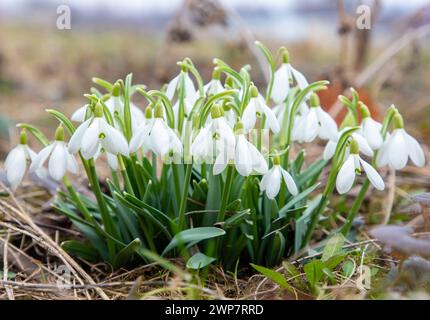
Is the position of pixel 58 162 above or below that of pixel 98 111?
below

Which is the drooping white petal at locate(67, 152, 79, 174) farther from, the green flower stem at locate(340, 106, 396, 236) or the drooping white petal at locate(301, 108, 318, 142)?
the green flower stem at locate(340, 106, 396, 236)

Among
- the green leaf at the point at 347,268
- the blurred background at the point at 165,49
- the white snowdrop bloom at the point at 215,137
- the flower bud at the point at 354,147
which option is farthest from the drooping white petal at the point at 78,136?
the blurred background at the point at 165,49

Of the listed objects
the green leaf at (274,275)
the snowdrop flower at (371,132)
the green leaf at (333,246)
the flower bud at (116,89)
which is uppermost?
the flower bud at (116,89)

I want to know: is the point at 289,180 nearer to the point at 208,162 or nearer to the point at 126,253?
the point at 208,162

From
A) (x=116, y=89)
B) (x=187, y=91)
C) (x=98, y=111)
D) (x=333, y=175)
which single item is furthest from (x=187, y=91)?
(x=333, y=175)

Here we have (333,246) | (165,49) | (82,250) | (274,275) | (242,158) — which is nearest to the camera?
(242,158)

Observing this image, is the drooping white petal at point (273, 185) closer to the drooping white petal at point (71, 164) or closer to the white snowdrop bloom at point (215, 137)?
the white snowdrop bloom at point (215, 137)
